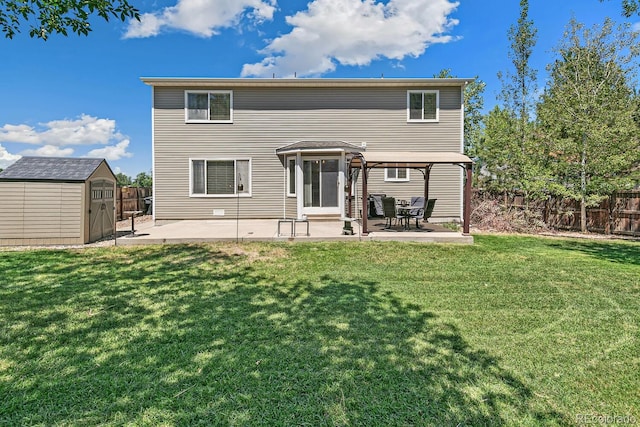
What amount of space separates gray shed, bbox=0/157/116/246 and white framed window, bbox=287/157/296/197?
625 centimetres

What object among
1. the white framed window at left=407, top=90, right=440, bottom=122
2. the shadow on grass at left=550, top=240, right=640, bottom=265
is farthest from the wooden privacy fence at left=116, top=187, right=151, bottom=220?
the shadow on grass at left=550, top=240, right=640, bottom=265

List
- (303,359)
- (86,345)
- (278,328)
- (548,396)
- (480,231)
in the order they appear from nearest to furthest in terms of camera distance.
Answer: (548,396)
(303,359)
(86,345)
(278,328)
(480,231)

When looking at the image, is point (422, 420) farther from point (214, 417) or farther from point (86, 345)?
point (86, 345)

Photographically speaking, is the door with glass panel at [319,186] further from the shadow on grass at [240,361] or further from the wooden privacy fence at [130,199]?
the wooden privacy fence at [130,199]

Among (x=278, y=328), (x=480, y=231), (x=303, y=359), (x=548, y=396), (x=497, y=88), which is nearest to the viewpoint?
(x=548, y=396)

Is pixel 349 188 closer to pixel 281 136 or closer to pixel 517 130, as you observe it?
pixel 281 136

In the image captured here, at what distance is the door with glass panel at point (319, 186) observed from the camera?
11773 mm

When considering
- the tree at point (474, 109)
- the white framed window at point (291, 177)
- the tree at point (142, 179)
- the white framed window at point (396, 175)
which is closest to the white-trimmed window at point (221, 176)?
the white framed window at point (291, 177)

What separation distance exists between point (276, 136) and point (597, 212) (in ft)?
39.0

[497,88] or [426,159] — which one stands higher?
[497,88]

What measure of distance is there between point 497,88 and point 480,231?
8.08 m

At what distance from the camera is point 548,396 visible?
2.33 m

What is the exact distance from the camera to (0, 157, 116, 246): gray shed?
7656 mm

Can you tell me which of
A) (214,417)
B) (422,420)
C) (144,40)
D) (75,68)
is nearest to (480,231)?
(422,420)
